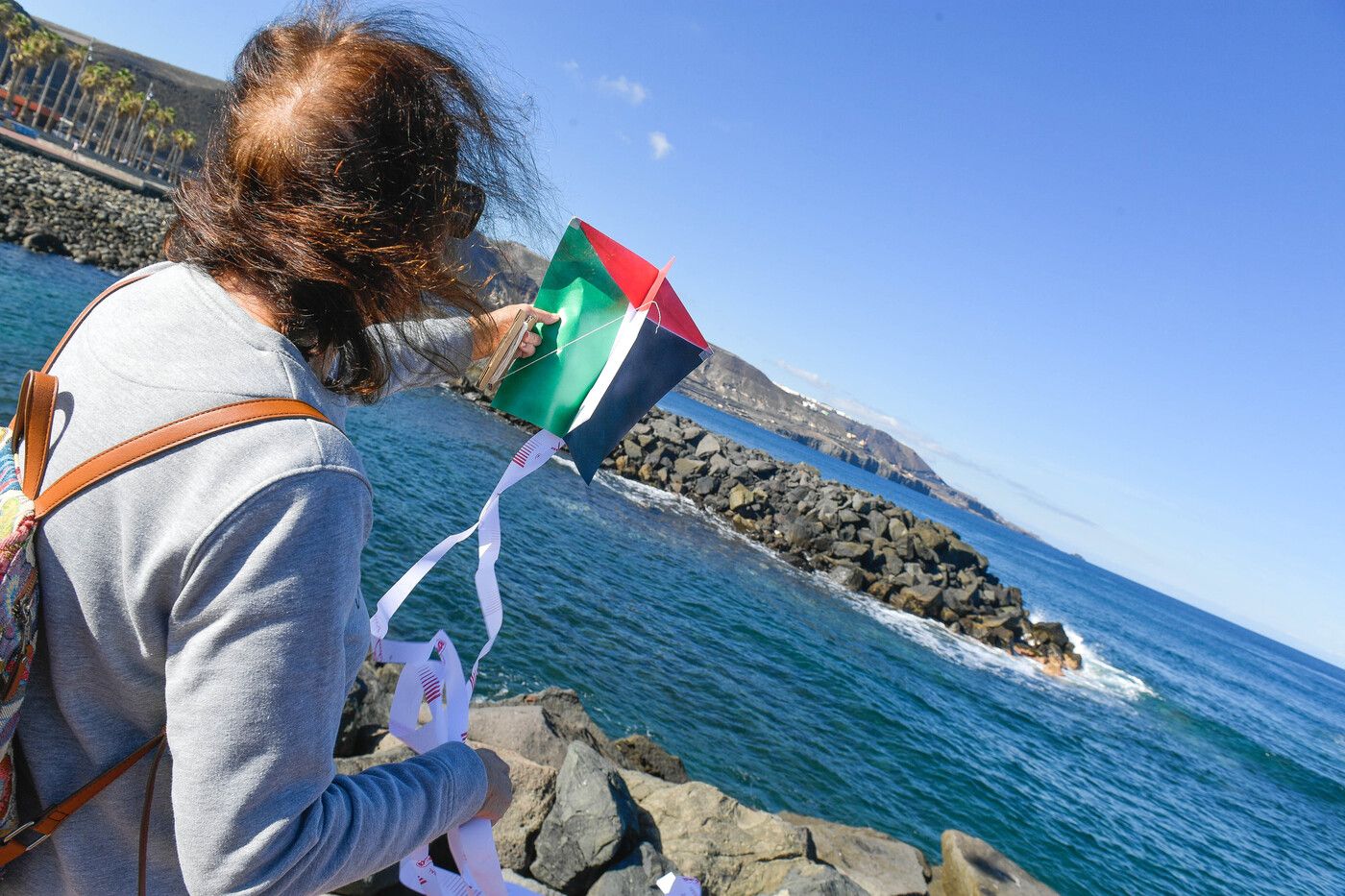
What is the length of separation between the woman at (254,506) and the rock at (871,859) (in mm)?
6930

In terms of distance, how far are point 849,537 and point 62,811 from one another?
3011cm

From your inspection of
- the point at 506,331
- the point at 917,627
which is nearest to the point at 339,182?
the point at 506,331

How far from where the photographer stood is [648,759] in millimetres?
8422

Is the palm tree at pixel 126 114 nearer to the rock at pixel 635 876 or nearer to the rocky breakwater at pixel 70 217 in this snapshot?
the rocky breakwater at pixel 70 217

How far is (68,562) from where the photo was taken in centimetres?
98

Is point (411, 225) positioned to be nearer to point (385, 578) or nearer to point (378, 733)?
point (378, 733)

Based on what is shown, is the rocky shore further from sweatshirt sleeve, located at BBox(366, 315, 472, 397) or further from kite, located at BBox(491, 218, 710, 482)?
sweatshirt sleeve, located at BBox(366, 315, 472, 397)

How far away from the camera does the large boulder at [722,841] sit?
6.03m

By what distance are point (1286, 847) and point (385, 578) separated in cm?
2146

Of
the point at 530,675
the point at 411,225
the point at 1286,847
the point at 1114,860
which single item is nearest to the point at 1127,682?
the point at 1286,847

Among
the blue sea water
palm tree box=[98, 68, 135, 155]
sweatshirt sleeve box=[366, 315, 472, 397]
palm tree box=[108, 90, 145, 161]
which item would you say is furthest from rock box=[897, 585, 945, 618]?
palm tree box=[98, 68, 135, 155]

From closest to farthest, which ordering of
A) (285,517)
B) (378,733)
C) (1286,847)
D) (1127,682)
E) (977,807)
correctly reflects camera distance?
(285,517)
(378,733)
(977,807)
(1286,847)
(1127,682)

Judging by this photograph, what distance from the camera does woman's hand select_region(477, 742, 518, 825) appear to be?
4.85 feet

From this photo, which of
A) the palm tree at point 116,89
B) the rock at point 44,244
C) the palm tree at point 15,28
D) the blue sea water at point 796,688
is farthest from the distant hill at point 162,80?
the blue sea water at point 796,688
